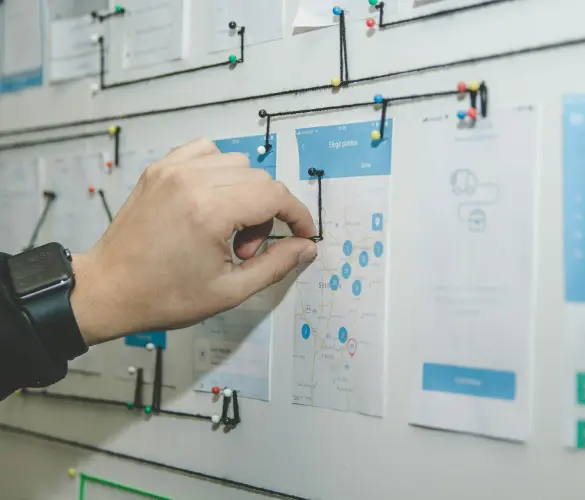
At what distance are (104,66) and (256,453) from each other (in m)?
0.82

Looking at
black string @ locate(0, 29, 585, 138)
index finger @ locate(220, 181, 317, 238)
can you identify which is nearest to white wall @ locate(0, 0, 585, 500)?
black string @ locate(0, 29, 585, 138)

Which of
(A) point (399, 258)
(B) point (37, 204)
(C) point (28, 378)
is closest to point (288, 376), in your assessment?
(A) point (399, 258)

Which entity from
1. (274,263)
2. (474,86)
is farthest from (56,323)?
(474,86)

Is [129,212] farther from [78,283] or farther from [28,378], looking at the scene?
[28,378]

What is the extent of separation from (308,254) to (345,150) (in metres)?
0.17

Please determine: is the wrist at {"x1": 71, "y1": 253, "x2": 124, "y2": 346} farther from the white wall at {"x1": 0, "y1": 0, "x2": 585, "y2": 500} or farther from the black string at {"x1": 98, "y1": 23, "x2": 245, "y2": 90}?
the black string at {"x1": 98, "y1": 23, "x2": 245, "y2": 90}

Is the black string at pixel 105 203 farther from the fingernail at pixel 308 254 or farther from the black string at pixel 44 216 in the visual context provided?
the fingernail at pixel 308 254

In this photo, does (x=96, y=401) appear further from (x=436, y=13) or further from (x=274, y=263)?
(x=436, y=13)

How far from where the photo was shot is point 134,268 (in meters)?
0.79

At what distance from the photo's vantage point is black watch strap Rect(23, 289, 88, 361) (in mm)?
761

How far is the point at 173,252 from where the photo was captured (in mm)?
783

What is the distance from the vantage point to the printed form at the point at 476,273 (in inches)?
Answer: 30.9

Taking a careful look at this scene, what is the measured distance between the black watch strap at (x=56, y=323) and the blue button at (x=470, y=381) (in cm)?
48

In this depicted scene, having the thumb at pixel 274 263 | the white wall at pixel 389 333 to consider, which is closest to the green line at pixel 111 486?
the white wall at pixel 389 333
